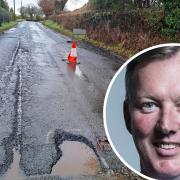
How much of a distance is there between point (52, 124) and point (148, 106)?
6.33m

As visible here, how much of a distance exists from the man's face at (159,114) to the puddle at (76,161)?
402 centimetres

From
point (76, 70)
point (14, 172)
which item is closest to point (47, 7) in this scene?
point (76, 70)

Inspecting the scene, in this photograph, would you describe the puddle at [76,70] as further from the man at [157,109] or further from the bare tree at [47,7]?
the bare tree at [47,7]

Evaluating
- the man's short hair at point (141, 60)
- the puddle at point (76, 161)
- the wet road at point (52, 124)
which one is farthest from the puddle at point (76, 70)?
the man's short hair at point (141, 60)

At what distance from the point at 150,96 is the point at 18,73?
507 inches

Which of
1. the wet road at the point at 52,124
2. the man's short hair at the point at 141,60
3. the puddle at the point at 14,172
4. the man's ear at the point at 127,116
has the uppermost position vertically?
the man's short hair at the point at 141,60

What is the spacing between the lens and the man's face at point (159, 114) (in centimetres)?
141

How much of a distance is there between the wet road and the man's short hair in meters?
3.94

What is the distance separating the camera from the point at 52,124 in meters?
7.69

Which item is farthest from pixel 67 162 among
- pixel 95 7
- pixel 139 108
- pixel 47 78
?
pixel 95 7

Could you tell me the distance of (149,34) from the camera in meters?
19.3

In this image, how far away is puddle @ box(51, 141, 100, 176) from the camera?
5.46m

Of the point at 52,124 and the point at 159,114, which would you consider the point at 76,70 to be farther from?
the point at 159,114

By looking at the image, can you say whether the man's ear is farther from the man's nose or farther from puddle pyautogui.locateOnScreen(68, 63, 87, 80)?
puddle pyautogui.locateOnScreen(68, 63, 87, 80)
